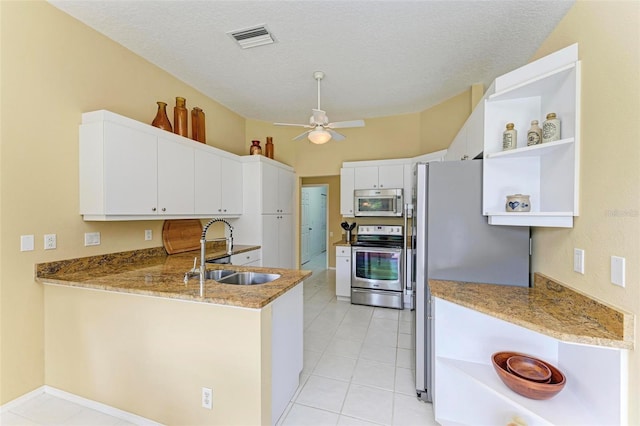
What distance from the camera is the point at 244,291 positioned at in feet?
5.25

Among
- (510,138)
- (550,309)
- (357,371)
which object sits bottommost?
(357,371)

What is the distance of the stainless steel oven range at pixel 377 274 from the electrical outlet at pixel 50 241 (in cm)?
322

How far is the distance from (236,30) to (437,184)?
2.13 metres

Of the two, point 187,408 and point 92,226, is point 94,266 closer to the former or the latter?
point 92,226

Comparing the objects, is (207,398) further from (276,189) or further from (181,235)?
(276,189)

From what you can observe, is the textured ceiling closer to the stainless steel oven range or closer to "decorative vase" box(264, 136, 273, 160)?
"decorative vase" box(264, 136, 273, 160)

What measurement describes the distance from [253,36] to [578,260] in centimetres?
289

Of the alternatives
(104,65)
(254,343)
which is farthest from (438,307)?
(104,65)

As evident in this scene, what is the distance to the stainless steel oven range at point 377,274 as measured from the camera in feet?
12.4

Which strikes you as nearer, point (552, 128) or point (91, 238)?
point (552, 128)

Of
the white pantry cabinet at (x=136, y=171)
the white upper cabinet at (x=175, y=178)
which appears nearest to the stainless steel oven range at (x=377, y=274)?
the white pantry cabinet at (x=136, y=171)

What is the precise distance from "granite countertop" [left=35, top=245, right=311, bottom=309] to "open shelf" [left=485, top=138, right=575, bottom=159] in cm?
160

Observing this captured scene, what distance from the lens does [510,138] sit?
172cm

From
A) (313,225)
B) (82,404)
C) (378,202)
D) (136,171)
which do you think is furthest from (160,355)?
(313,225)
